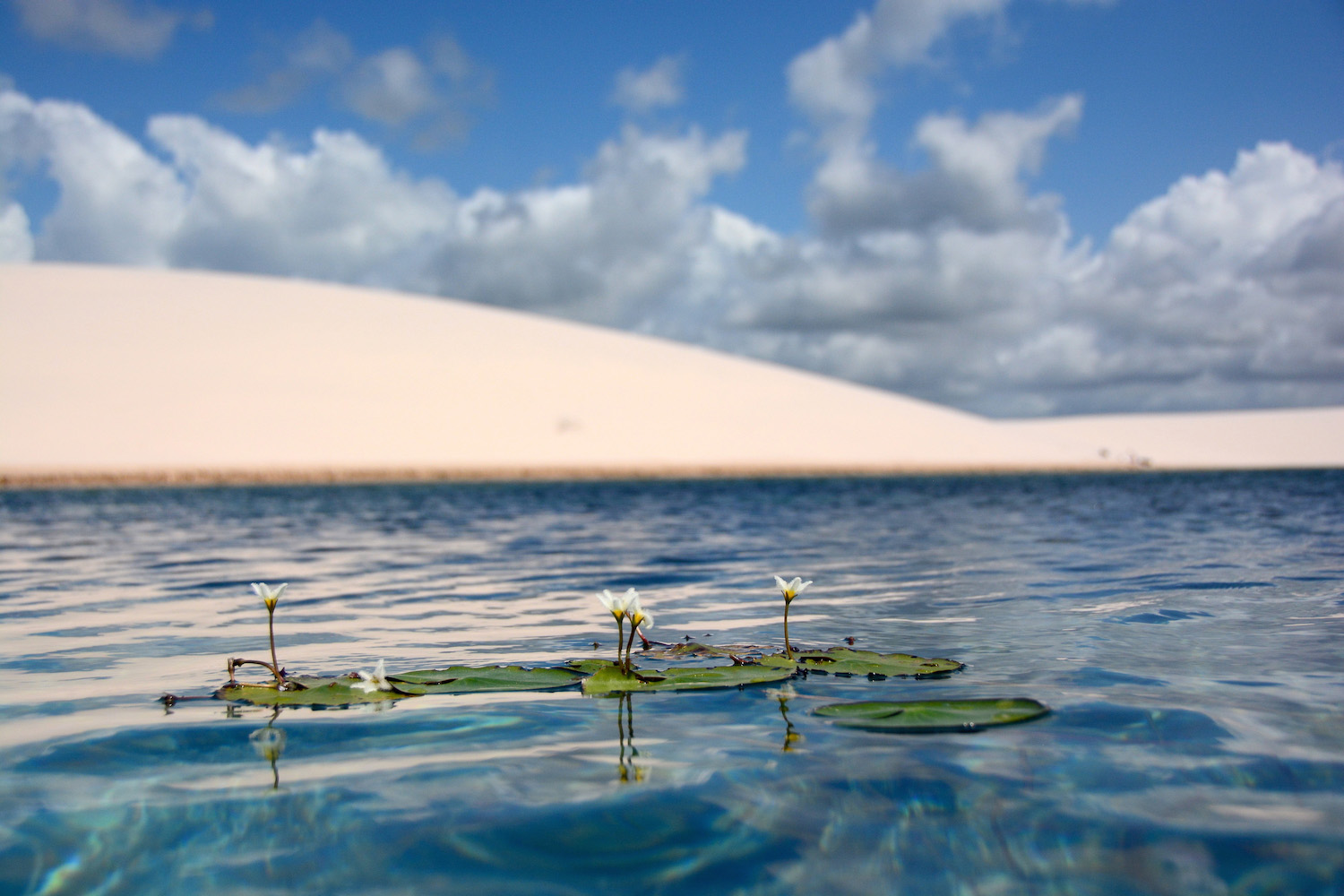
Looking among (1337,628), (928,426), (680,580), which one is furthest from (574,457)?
(1337,628)

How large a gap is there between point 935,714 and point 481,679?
2484 mm

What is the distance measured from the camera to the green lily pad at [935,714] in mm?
4363

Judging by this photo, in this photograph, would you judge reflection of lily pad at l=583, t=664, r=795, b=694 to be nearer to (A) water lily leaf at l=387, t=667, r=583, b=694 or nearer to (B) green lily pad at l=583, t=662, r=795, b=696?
(B) green lily pad at l=583, t=662, r=795, b=696

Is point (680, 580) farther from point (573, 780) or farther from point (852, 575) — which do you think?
point (573, 780)

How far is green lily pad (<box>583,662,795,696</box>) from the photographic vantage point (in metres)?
5.25

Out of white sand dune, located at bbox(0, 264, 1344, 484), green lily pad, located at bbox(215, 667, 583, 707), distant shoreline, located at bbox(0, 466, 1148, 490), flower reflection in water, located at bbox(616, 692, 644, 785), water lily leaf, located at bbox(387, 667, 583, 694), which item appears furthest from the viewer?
white sand dune, located at bbox(0, 264, 1344, 484)

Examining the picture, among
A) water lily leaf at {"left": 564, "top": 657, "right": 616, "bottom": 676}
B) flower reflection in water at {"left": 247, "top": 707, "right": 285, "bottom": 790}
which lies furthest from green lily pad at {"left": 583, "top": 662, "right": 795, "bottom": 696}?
flower reflection in water at {"left": 247, "top": 707, "right": 285, "bottom": 790}

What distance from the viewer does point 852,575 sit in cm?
1098

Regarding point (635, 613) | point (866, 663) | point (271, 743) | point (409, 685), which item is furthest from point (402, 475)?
point (635, 613)

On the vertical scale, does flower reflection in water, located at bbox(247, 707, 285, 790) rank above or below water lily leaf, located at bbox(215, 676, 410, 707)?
below

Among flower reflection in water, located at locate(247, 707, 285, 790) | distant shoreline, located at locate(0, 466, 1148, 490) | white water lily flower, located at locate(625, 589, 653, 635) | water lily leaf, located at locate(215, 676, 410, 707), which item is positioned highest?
distant shoreline, located at locate(0, 466, 1148, 490)

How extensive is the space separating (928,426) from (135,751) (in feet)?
230

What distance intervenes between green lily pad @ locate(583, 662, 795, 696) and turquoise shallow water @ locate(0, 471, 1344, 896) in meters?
0.09

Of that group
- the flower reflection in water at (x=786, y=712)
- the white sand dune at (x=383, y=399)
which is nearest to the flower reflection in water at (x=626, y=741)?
the flower reflection in water at (x=786, y=712)
